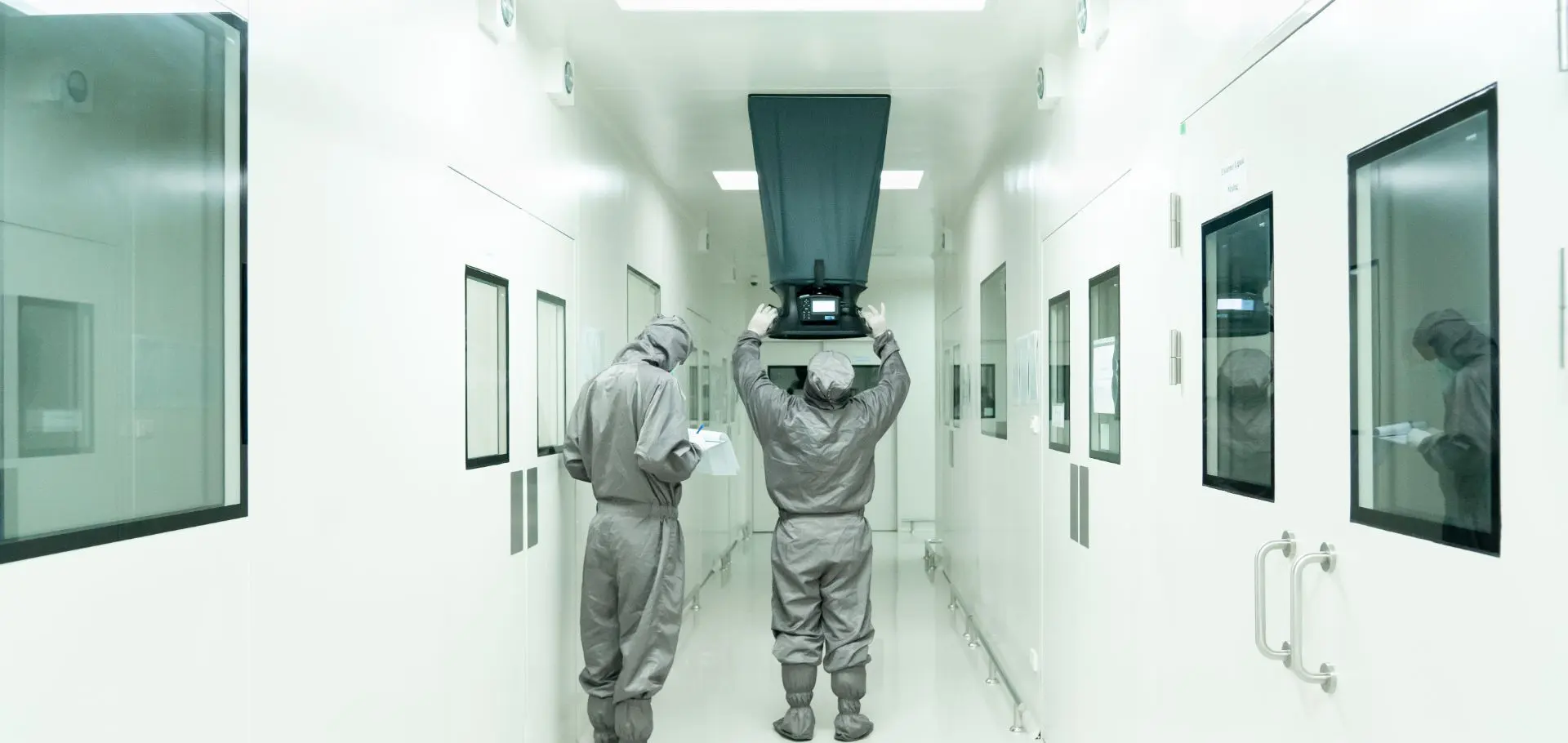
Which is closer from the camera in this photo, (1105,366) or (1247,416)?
(1247,416)

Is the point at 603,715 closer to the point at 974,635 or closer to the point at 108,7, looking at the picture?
the point at 974,635

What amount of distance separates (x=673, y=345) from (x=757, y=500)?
7.29 m

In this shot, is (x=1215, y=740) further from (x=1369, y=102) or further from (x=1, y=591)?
(x=1, y=591)

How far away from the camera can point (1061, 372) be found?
387 cm

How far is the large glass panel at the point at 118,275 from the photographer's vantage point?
1346 mm

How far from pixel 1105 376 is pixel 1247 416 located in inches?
45.1

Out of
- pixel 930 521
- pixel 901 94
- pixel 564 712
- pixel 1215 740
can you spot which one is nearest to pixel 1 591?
pixel 1215 740

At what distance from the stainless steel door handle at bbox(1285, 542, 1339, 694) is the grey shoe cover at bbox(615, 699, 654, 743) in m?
2.64

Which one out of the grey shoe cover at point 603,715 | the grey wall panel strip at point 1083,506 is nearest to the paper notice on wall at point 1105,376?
the grey wall panel strip at point 1083,506

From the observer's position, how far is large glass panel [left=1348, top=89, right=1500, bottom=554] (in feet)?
4.26

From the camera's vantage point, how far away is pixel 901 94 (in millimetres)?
4691

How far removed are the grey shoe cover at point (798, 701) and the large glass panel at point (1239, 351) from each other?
8.36ft

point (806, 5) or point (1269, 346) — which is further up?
point (806, 5)

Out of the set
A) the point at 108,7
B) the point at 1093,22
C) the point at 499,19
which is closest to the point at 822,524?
the point at 1093,22
